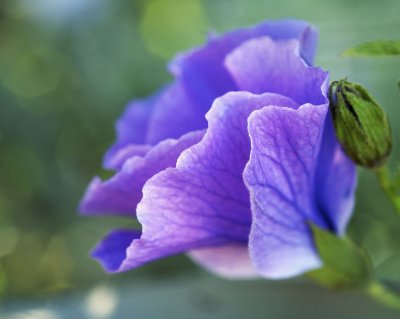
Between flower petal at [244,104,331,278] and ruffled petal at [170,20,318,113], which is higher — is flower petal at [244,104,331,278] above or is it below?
below

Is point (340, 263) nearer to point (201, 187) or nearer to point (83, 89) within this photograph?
point (201, 187)

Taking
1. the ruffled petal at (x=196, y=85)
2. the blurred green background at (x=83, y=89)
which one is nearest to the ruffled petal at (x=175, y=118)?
the ruffled petal at (x=196, y=85)

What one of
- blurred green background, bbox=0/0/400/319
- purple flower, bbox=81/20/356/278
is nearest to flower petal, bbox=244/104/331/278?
purple flower, bbox=81/20/356/278

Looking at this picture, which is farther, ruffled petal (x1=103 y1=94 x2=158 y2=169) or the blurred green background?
the blurred green background

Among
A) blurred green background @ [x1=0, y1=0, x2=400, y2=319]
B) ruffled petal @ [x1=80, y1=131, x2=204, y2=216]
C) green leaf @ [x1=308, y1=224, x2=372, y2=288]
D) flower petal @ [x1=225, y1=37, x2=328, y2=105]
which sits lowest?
green leaf @ [x1=308, y1=224, x2=372, y2=288]

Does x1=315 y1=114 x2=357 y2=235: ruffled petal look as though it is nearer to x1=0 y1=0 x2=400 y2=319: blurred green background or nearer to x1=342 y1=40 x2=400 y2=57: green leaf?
x1=342 y1=40 x2=400 y2=57: green leaf

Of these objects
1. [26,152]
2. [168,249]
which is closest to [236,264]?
[168,249]

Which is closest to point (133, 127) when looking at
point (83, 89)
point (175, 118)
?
point (175, 118)

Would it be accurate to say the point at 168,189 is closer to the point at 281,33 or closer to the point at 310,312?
the point at 281,33
